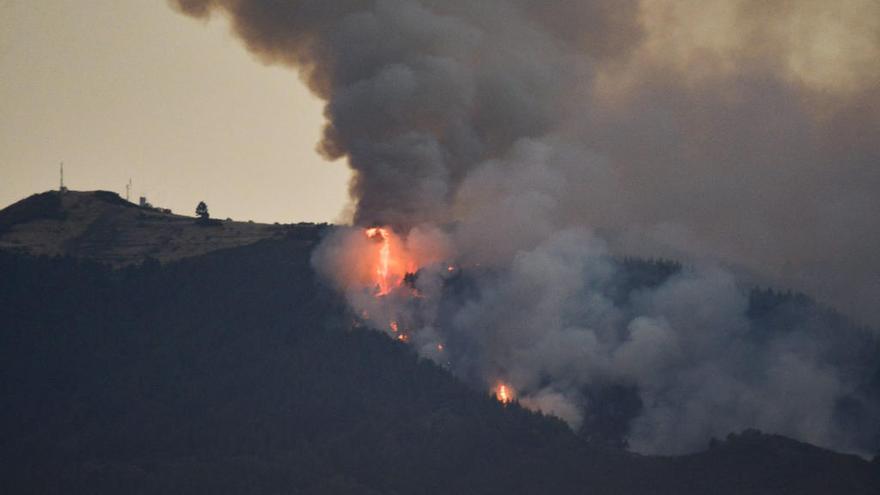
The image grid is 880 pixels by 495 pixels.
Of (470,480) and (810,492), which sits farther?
(470,480)

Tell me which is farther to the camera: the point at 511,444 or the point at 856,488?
the point at 511,444

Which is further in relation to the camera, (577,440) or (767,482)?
(577,440)

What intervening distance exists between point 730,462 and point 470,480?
29308 mm

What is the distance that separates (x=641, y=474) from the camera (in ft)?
625

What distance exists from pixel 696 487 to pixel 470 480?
2584 cm

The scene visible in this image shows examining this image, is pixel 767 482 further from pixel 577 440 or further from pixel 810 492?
pixel 577 440

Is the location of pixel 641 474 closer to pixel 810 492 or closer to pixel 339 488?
pixel 810 492

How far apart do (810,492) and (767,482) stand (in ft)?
15.9

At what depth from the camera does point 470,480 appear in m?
196

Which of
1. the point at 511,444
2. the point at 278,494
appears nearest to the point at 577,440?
the point at 511,444

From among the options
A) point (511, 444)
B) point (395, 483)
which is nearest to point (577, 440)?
point (511, 444)

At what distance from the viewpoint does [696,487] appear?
18725 centimetres

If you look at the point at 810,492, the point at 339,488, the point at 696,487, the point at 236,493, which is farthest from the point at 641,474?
the point at 236,493

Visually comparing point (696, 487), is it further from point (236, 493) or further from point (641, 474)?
point (236, 493)
